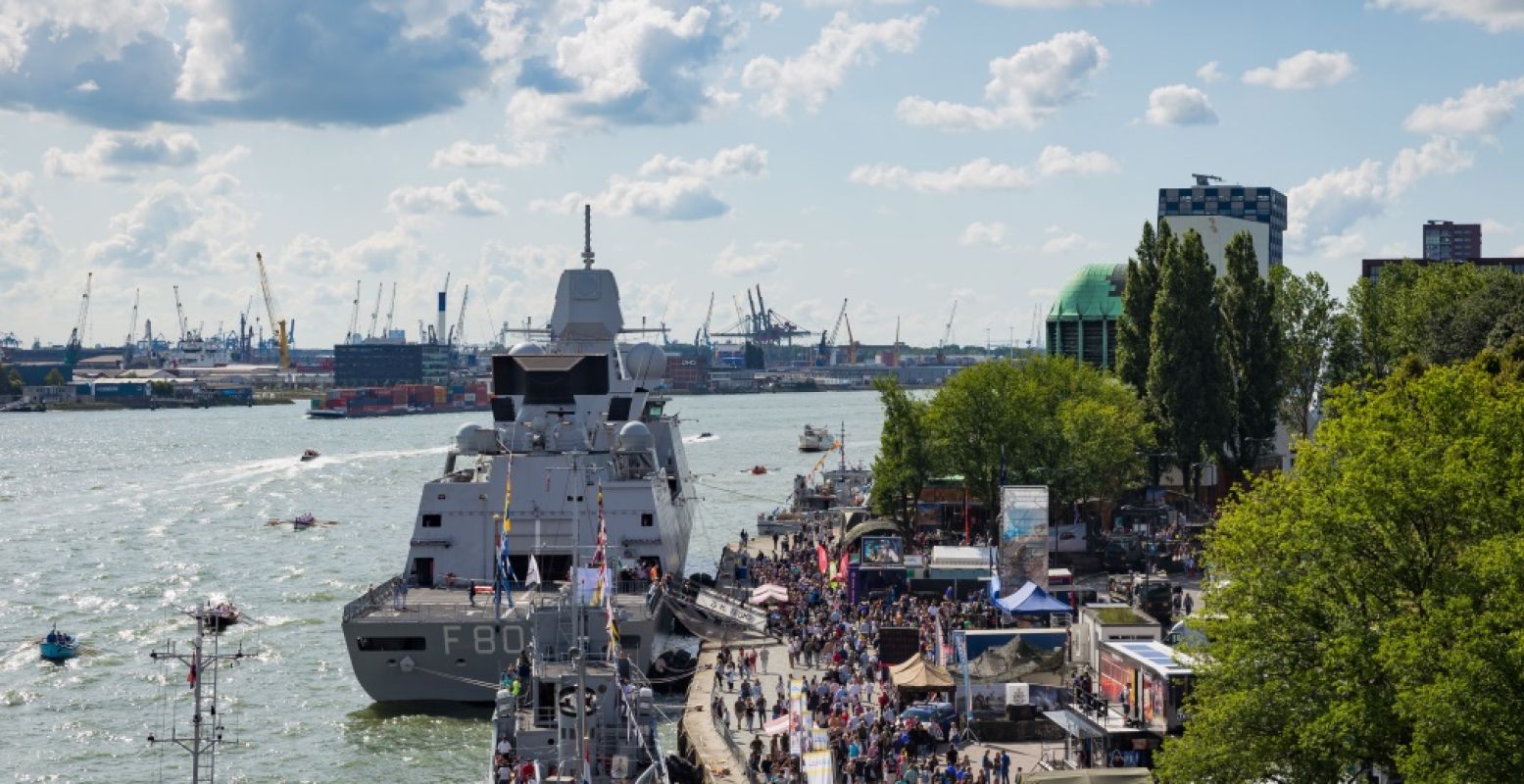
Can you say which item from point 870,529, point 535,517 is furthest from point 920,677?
point 870,529

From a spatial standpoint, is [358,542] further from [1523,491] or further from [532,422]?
[1523,491]

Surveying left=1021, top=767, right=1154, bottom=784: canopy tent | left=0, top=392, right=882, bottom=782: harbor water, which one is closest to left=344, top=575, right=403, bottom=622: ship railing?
left=0, top=392, right=882, bottom=782: harbor water

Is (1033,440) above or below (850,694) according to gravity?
above

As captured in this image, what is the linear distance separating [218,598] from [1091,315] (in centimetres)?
5591

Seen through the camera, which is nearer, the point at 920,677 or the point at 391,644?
the point at 920,677

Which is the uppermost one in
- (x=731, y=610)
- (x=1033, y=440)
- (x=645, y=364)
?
(x=645, y=364)

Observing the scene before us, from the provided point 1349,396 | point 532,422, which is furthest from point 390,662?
point 1349,396

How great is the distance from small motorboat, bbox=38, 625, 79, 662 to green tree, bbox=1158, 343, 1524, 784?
41.6m

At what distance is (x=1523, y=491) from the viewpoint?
2916cm

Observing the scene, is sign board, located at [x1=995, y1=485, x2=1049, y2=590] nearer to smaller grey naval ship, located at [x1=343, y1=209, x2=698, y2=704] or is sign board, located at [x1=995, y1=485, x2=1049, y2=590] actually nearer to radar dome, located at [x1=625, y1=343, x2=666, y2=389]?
smaller grey naval ship, located at [x1=343, y1=209, x2=698, y2=704]

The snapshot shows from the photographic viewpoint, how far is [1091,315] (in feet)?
358

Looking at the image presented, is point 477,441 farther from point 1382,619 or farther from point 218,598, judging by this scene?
point 1382,619

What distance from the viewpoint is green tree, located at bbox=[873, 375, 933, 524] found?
79125 millimetres

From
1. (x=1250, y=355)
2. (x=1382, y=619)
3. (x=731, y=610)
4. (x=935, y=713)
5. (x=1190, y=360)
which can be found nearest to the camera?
(x=1382, y=619)
